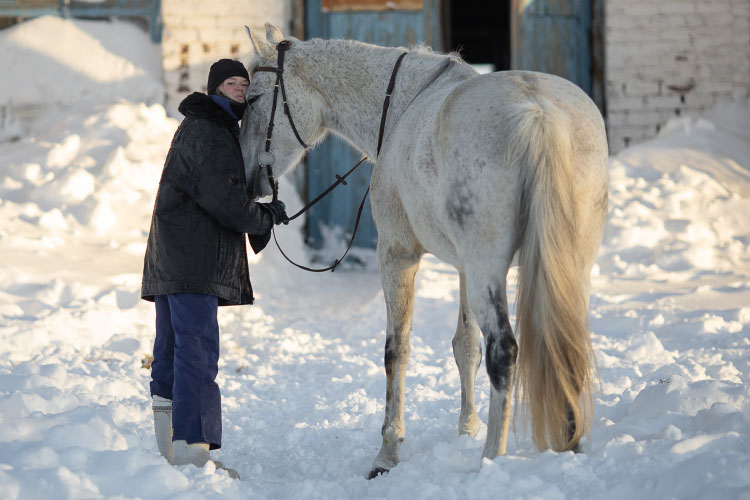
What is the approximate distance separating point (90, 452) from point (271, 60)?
1.85 m

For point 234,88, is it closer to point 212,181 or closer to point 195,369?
point 212,181

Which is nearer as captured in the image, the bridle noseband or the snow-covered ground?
the snow-covered ground

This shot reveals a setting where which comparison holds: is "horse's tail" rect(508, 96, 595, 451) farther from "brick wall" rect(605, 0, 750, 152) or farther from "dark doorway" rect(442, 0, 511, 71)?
"dark doorway" rect(442, 0, 511, 71)

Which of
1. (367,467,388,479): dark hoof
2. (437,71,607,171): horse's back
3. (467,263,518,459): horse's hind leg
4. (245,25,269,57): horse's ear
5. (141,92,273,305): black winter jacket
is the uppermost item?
(245,25,269,57): horse's ear

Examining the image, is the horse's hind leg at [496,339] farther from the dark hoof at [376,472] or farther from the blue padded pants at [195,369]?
the blue padded pants at [195,369]

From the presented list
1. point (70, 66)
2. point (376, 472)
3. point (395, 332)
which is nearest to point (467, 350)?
point (395, 332)

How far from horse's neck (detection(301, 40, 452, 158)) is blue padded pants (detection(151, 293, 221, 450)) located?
1.09m

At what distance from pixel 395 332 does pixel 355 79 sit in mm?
1167

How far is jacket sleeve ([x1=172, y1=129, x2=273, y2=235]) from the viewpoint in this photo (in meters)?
2.92

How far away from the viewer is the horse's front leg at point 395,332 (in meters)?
3.29

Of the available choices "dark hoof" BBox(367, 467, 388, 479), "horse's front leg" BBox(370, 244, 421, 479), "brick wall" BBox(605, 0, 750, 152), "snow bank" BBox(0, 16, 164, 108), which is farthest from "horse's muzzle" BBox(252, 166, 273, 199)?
"brick wall" BBox(605, 0, 750, 152)

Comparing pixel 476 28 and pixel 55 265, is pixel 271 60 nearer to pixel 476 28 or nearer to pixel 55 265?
pixel 55 265

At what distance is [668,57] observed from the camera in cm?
846

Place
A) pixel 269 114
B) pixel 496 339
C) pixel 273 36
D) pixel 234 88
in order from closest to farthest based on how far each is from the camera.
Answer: pixel 496 339 → pixel 234 88 → pixel 269 114 → pixel 273 36
